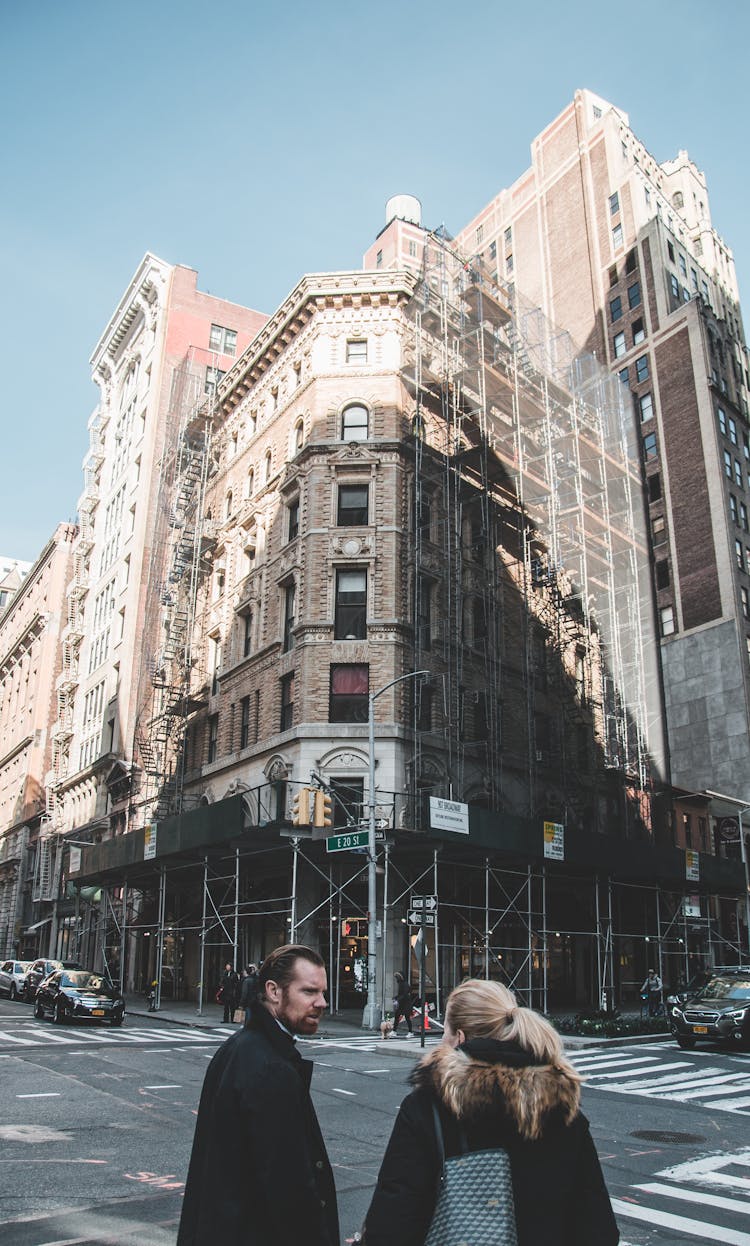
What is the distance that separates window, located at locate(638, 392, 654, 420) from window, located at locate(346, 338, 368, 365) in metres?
31.8

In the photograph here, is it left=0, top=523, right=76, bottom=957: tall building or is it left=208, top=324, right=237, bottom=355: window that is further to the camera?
left=0, top=523, right=76, bottom=957: tall building

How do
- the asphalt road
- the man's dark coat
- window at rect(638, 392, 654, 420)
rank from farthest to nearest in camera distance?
window at rect(638, 392, 654, 420) → the asphalt road → the man's dark coat

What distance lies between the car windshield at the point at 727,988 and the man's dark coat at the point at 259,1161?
2165 cm

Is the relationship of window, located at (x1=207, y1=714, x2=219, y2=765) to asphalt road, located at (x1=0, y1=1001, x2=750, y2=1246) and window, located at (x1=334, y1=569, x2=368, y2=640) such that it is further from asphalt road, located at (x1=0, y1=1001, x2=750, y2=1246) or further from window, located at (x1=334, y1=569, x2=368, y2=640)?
asphalt road, located at (x1=0, y1=1001, x2=750, y2=1246)

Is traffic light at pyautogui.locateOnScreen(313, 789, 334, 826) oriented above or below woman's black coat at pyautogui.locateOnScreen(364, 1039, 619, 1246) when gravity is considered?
above

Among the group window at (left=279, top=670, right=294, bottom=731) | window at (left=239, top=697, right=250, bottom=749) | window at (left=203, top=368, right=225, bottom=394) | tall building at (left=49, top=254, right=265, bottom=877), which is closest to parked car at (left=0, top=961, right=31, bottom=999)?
tall building at (left=49, top=254, right=265, bottom=877)

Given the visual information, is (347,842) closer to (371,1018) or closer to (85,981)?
(371,1018)

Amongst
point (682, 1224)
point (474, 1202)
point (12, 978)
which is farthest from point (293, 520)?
point (474, 1202)

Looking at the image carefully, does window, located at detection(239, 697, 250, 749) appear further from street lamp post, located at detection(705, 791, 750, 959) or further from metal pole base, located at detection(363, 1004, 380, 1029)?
street lamp post, located at detection(705, 791, 750, 959)

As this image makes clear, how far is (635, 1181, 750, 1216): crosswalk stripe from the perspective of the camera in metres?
7.71

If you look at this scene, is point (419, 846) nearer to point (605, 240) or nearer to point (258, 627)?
point (258, 627)

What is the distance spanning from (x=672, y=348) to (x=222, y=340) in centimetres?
2933

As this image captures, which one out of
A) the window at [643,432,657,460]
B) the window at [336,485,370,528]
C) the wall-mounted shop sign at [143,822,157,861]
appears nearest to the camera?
the wall-mounted shop sign at [143,822,157,861]

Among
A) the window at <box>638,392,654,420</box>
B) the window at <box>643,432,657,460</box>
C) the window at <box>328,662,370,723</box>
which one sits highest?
the window at <box>638,392,654,420</box>
